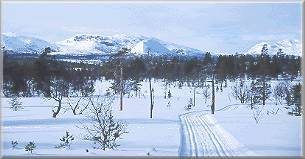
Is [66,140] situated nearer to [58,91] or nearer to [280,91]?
[58,91]

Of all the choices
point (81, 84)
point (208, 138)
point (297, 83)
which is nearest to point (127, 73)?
point (81, 84)

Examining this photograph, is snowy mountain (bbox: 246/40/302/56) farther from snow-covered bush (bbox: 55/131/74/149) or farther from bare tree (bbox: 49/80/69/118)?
bare tree (bbox: 49/80/69/118)

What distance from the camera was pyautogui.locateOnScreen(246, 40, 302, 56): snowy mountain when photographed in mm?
8080

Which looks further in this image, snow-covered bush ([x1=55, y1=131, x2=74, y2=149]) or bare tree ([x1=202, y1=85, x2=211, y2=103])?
bare tree ([x1=202, y1=85, x2=211, y2=103])

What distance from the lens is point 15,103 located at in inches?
346

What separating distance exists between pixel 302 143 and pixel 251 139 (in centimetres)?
146

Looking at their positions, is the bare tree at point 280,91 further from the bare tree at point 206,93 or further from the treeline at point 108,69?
the bare tree at point 206,93

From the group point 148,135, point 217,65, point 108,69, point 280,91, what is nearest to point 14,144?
point 148,135

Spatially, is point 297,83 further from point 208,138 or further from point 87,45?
point 87,45

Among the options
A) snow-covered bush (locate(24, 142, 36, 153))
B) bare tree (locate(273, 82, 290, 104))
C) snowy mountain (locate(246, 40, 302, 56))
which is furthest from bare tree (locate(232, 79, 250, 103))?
snow-covered bush (locate(24, 142, 36, 153))

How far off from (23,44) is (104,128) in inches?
87.6

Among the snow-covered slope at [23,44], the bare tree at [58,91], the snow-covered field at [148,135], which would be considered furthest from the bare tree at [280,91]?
the snow-covered slope at [23,44]

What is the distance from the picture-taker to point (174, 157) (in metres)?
7.04

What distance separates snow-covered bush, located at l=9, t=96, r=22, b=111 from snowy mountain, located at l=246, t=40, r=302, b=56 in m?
4.95
